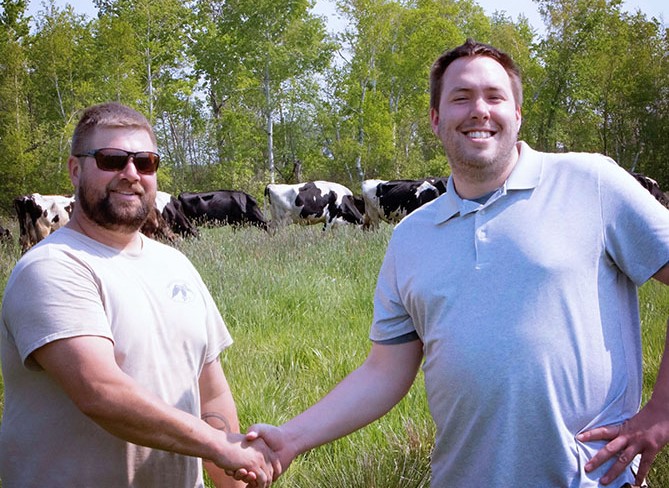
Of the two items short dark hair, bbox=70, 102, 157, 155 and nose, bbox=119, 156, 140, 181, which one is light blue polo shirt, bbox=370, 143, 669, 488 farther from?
short dark hair, bbox=70, 102, 157, 155

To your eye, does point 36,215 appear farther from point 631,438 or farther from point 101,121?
point 631,438

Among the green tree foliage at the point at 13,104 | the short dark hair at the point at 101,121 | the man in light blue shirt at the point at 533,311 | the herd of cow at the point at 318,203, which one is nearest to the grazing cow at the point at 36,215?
the herd of cow at the point at 318,203

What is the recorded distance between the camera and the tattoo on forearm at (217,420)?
259 centimetres

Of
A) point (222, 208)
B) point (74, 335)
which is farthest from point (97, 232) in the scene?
point (222, 208)

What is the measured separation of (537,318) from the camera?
189 cm

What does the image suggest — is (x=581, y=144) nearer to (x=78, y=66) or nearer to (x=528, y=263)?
(x=78, y=66)

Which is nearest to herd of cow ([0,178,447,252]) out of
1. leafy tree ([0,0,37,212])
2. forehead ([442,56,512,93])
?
leafy tree ([0,0,37,212])

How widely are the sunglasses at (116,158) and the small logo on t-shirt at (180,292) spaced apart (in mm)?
417

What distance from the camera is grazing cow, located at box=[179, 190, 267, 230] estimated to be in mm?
20016

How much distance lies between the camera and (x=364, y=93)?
1409 inches

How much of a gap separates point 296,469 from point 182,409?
4.17 feet

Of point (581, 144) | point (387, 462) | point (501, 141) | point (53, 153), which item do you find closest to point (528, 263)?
point (501, 141)

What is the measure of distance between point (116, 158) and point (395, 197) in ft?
54.5

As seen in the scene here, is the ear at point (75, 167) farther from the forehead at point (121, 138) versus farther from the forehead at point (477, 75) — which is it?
the forehead at point (477, 75)
